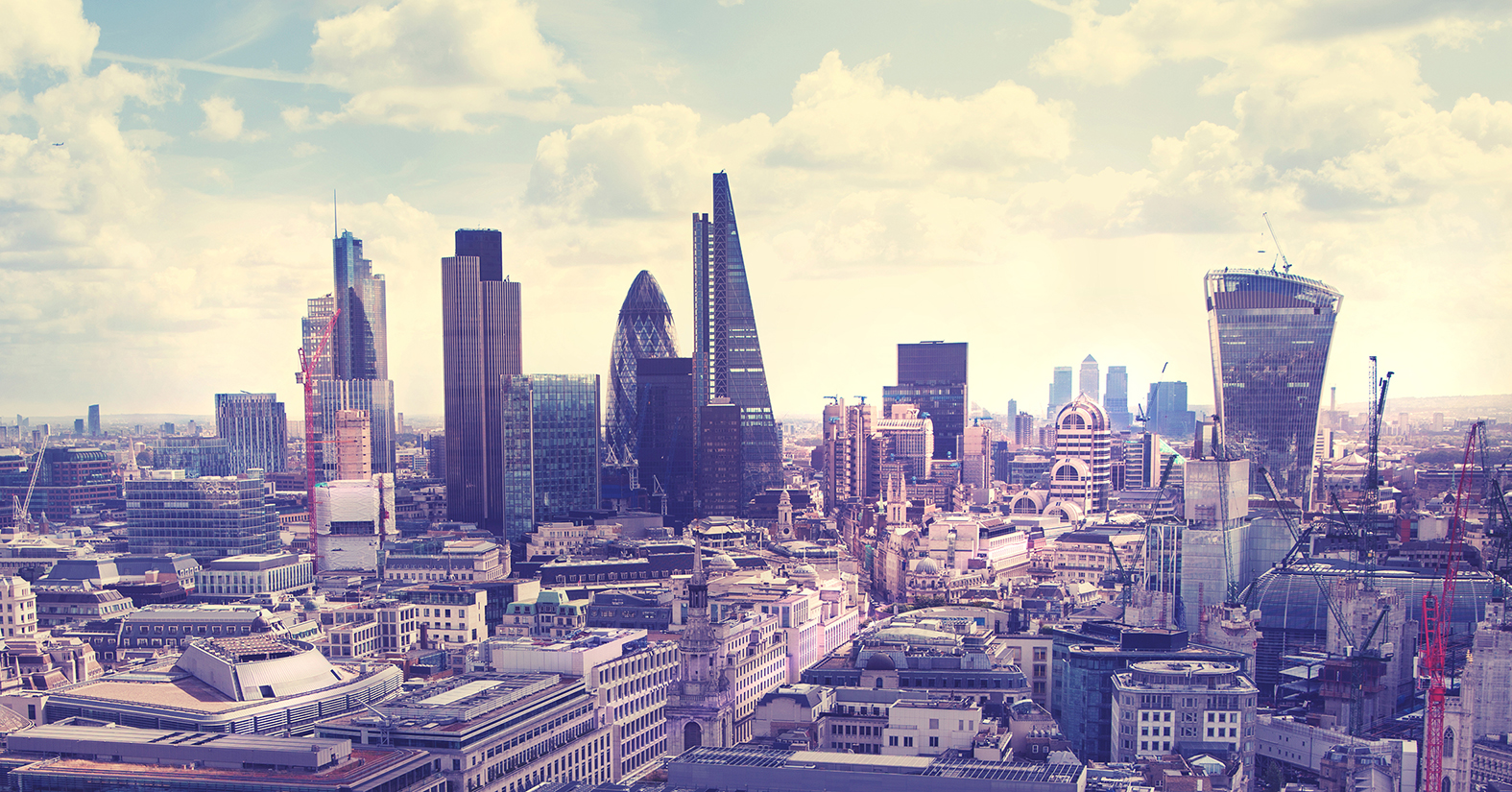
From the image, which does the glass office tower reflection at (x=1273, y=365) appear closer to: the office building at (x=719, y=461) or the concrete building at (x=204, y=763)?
the office building at (x=719, y=461)

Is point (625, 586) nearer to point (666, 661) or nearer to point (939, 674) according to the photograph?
point (666, 661)

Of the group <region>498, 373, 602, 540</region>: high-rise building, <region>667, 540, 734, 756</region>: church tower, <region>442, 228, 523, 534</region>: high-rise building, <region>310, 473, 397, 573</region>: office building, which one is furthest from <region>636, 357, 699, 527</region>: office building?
<region>667, 540, 734, 756</region>: church tower

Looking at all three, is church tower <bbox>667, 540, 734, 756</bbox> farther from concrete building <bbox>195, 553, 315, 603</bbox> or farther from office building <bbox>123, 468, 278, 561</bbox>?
office building <bbox>123, 468, 278, 561</bbox>

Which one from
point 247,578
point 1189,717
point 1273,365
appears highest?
point 1273,365

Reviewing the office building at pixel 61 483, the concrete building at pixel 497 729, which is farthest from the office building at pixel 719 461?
the concrete building at pixel 497 729

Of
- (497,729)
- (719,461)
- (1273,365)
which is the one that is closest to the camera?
(497,729)

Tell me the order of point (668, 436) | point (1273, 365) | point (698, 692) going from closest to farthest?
point (698, 692) < point (1273, 365) < point (668, 436)

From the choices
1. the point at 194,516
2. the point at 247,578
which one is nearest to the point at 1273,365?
the point at 247,578

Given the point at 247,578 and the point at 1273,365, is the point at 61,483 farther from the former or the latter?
the point at 1273,365
